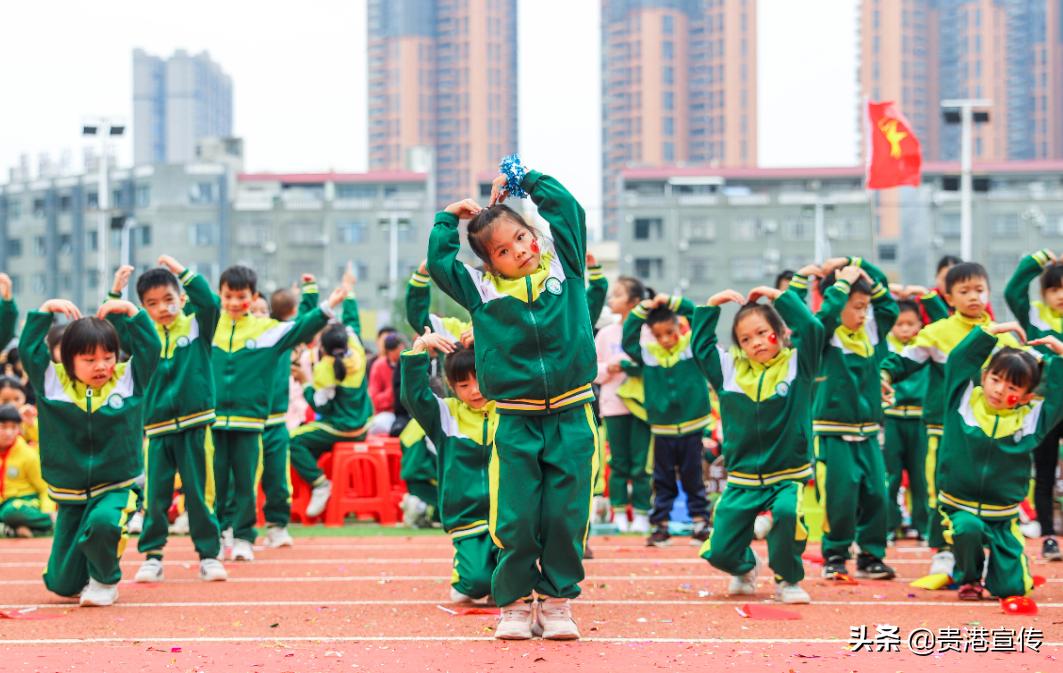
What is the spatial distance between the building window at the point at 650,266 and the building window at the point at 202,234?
72.3 ft

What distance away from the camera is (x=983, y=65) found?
10988 centimetres

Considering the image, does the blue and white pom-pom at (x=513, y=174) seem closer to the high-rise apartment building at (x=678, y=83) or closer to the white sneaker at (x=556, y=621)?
the white sneaker at (x=556, y=621)

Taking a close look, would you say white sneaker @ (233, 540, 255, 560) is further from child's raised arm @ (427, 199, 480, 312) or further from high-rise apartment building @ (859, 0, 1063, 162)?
high-rise apartment building @ (859, 0, 1063, 162)

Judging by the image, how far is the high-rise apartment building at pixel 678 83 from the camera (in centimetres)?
10475

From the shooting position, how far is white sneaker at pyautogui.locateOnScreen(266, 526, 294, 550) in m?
11.2

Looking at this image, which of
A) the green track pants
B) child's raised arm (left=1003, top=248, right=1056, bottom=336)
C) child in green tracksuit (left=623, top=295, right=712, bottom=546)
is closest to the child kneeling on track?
child in green tracksuit (left=623, top=295, right=712, bottom=546)

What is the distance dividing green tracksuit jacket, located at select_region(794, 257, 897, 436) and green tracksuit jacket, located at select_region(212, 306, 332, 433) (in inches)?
135

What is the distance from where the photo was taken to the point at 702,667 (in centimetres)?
554

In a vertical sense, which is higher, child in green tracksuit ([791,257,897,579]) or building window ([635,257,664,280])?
building window ([635,257,664,280])

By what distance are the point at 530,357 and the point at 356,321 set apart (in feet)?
17.9

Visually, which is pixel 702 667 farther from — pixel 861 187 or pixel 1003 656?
pixel 861 187

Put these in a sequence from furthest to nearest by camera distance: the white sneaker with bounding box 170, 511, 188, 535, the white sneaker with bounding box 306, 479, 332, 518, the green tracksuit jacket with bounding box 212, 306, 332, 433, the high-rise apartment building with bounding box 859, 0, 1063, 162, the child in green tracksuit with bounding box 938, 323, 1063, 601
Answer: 1. the high-rise apartment building with bounding box 859, 0, 1063, 162
2. the white sneaker with bounding box 306, 479, 332, 518
3. the white sneaker with bounding box 170, 511, 188, 535
4. the green tracksuit jacket with bounding box 212, 306, 332, 433
5. the child in green tracksuit with bounding box 938, 323, 1063, 601


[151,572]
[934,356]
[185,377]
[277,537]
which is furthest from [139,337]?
[934,356]

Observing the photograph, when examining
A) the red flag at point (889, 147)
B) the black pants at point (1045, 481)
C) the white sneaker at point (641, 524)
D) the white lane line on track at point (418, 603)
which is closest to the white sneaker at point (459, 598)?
the white lane line on track at point (418, 603)
